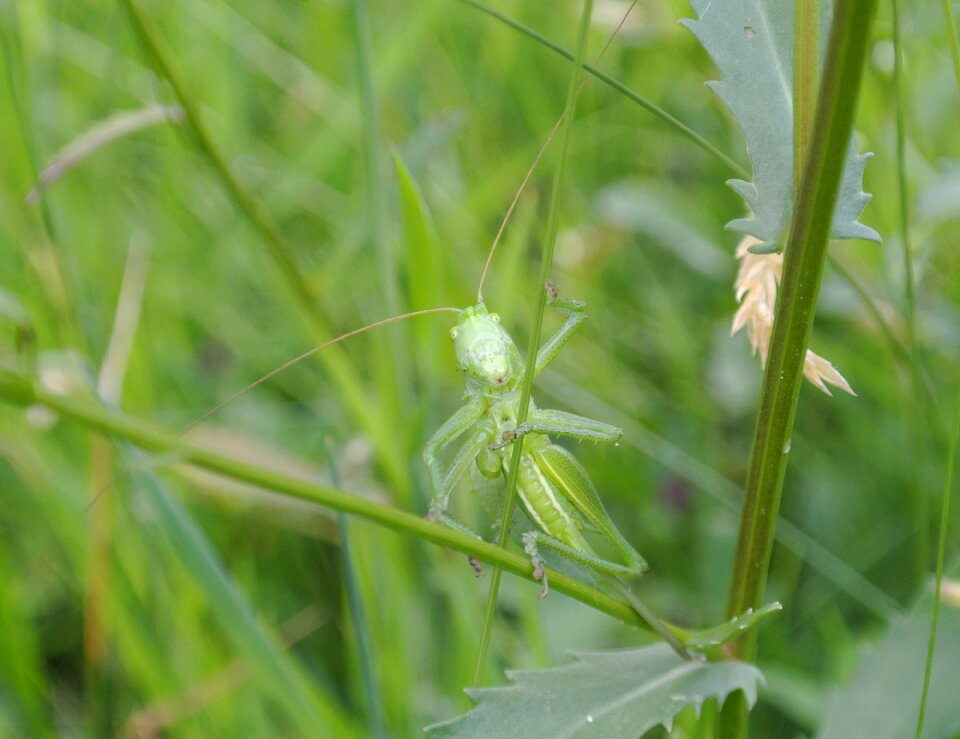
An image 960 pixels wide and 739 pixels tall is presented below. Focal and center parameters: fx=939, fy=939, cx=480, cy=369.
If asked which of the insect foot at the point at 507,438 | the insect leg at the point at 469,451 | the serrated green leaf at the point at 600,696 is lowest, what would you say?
the serrated green leaf at the point at 600,696

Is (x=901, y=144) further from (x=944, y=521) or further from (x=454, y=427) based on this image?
(x=454, y=427)

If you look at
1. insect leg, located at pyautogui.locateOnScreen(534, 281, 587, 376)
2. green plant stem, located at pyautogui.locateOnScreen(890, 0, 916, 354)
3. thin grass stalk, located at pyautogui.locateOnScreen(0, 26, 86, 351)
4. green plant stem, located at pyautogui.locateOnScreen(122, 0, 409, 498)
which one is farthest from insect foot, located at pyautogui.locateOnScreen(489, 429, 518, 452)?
thin grass stalk, located at pyautogui.locateOnScreen(0, 26, 86, 351)

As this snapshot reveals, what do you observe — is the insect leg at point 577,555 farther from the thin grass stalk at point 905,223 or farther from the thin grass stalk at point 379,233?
the thin grass stalk at point 379,233

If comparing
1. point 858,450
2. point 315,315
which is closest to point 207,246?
point 315,315

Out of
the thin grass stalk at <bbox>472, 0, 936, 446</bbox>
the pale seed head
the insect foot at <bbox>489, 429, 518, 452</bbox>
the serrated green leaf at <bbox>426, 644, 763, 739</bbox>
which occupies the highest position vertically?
the thin grass stalk at <bbox>472, 0, 936, 446</bbox>

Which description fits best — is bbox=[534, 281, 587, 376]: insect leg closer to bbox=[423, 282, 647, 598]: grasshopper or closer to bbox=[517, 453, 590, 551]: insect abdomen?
bbox=[423, 282, 647, 598]: grasshopper

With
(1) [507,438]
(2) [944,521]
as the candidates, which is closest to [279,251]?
(1) [507,438]

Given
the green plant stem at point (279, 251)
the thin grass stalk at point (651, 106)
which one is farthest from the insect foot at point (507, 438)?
the green plant stem at point (279, 251)
